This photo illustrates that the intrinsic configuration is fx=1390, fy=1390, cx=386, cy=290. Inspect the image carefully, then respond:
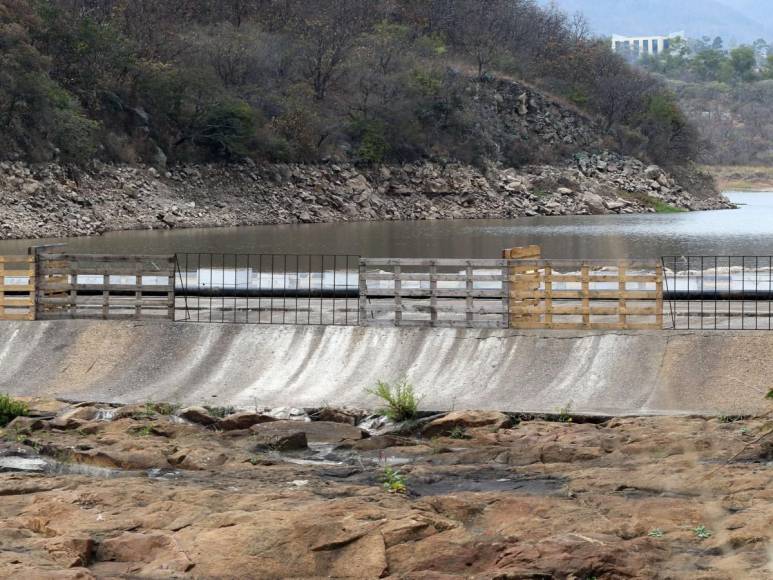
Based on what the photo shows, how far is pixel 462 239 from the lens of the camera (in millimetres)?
61219

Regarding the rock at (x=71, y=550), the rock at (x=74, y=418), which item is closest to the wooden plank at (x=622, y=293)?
the rock at (x=74, y=418)

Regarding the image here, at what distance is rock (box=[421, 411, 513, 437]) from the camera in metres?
16.8

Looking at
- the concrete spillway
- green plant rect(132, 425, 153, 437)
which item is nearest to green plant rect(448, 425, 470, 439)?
the concrete spillway

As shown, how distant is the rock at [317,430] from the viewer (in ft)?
54.7

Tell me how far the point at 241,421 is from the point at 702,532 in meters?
7.35

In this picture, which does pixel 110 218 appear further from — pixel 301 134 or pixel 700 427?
pixel 700 427

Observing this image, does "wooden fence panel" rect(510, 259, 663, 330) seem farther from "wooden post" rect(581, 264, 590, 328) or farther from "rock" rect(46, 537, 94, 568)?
"rock" rect(46, 537, 94, 568)

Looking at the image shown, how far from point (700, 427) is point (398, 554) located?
6217 millimetres

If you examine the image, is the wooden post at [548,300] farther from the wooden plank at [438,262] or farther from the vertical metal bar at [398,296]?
the vertical metal bar at [398,296]

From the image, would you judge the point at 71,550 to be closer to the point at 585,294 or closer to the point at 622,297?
the point at 585,294

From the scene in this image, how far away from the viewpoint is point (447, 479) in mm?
14055

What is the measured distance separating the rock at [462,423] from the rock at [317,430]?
83 cm

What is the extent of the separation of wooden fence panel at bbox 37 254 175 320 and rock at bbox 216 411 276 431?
195 inches

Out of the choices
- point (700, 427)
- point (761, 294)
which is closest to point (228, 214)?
point (761, 294)
